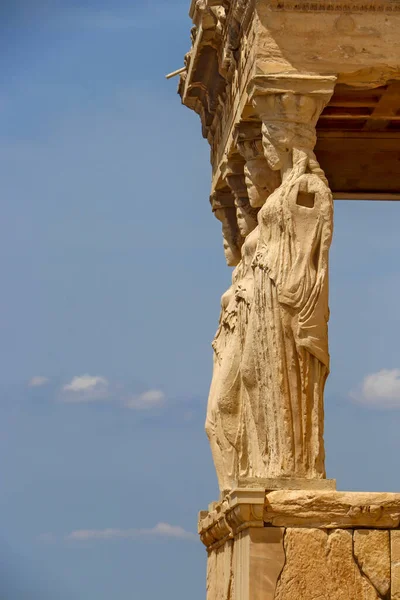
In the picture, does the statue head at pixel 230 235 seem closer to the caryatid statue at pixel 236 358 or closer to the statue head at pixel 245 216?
the caryatid statue at pixel 236 358

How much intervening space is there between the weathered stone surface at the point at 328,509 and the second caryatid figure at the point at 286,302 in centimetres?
33

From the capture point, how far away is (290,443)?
42.6 feet

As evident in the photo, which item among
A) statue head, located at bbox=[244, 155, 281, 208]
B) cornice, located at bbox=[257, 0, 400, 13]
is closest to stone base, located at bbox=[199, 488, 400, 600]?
statue head, located at bbox=[244, 155, 281, 208]

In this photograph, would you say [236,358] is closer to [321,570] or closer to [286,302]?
[286,302]

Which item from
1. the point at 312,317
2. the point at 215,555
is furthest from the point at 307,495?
the point at 215,555

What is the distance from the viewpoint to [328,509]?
491 inches

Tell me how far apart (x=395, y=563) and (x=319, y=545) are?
0.59 meters

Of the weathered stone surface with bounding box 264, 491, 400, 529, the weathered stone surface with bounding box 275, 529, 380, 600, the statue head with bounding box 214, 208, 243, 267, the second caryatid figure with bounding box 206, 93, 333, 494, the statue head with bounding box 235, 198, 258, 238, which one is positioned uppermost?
the statue head with bounding box 214, 208, 243, 267

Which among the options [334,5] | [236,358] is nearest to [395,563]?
[236,358]

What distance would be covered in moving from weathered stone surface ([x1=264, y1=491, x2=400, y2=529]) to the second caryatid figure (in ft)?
1.08

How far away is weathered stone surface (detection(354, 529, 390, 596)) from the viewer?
1250 cm

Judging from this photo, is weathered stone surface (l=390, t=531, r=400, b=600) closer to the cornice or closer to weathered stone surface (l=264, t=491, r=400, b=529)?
weathered stone surface (l=264, t=491, r=400, b=529)

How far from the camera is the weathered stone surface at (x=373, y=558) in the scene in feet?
41.0

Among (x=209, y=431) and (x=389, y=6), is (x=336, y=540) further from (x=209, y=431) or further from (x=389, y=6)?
(x=389, y=6)
